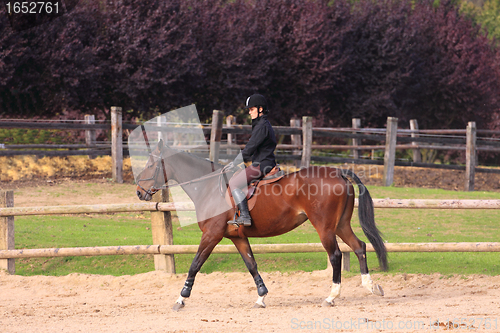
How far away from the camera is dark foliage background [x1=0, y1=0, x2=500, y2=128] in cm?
1574

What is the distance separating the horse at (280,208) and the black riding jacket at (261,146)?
0.26 m

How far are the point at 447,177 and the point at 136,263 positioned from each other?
1307cm

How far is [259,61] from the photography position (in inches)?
779

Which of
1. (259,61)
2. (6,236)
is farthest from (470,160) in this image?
(6,236)

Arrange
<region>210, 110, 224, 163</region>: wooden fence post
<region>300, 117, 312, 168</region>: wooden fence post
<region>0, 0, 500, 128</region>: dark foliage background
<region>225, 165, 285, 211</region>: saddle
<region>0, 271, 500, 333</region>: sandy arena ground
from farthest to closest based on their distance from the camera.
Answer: <region>0, 0, 500, 128</region>: dark foliage background
<region>300, 117, 312, 168</region>: wooden fence post
<region>210, 110, 224, 163</region>: wooden fence post
<region>225, 165, 285, 211</region>: saddle
<region>0, 271, 500, 333</region>: sandy arena ground

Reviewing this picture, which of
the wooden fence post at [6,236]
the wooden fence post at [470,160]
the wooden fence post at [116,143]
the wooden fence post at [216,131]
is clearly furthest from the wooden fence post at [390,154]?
the wooden fence post at [6,236]

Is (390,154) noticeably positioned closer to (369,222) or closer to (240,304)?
(369,222)

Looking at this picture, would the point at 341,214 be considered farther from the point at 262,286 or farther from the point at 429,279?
the point at 429,279

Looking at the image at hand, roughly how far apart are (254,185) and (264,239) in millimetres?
3417

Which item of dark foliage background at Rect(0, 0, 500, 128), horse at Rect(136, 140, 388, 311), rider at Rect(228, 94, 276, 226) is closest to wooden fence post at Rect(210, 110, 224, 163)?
dark foliage background at Rect(0, 0, 500, 128)

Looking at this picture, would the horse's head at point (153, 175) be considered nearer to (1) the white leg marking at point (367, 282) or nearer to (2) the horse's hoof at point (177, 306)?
(2) the horse's hoof at point (177, 306)

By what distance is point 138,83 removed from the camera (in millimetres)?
16500

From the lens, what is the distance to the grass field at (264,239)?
798 centimetres

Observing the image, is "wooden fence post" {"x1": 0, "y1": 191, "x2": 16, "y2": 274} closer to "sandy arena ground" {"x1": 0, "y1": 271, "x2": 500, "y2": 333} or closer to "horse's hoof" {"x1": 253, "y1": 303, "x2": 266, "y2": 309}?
"sandy arena ground" {"x1": 0, "y1": 271, "x2": 500, "y2": 333}
